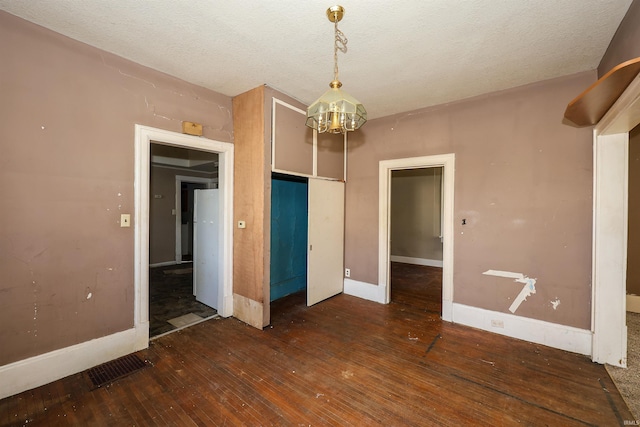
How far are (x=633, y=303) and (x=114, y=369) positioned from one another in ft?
20.8

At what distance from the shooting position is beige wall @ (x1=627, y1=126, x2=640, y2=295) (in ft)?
11.6

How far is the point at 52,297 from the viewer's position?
7.16 feet

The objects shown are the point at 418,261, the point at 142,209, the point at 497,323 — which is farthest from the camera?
the point at 418,261

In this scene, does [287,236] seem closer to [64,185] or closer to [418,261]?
[64,185]

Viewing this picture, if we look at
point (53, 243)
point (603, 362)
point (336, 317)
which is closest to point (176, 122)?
point (53, 243)

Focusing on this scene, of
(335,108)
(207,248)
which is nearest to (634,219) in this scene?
(335,108)

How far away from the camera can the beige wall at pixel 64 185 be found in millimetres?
2006

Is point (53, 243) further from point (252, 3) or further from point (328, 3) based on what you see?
point (328, 3)

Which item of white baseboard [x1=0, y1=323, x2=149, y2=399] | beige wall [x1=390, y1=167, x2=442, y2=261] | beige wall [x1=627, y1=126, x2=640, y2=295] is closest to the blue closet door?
white baseboard [x1=0, y1=323, x2=149, y2=399]

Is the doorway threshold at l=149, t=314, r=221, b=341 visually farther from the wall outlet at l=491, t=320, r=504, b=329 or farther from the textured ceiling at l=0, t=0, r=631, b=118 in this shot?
the wall outlet at l=491, t=320, r=504, b=329

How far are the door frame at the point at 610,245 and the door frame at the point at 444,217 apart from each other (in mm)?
1306

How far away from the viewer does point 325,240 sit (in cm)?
398

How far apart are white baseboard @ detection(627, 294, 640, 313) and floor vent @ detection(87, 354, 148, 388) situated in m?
6.07

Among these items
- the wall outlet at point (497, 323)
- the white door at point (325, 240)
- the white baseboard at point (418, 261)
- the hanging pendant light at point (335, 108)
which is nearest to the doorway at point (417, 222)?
the white baseboard at point (418, 261)
